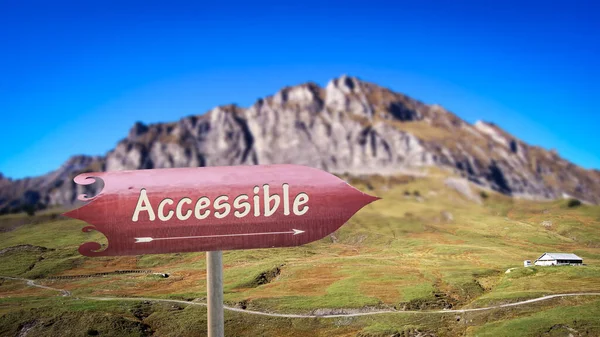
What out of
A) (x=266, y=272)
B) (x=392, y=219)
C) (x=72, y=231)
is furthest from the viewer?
(x=392, y=219)

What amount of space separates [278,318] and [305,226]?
44.4m

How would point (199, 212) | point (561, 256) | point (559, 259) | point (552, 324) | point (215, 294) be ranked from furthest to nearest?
point (559, 259) < point (561, 256) < point (552, 324) < point (215, 294) < point (199, 212)

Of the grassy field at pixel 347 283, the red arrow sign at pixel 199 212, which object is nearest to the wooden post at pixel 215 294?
the red arrow sign at pixel 199 212

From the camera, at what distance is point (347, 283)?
225 ft

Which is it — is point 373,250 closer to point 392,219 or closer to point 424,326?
point 392,219

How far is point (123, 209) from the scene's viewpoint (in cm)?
1413

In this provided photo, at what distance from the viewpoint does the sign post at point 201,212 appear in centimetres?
1412

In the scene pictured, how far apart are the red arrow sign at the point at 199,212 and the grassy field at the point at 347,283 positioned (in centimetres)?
3776

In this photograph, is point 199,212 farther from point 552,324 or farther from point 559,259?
point 559,259

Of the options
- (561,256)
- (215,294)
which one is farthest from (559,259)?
(215,294)

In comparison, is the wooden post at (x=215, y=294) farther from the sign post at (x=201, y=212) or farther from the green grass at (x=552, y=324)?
the green grass at (x=552, y=324)

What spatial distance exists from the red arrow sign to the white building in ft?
187

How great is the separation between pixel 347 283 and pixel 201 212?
2276 inches

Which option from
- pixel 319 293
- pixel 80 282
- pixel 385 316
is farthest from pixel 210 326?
pixel 80 282
